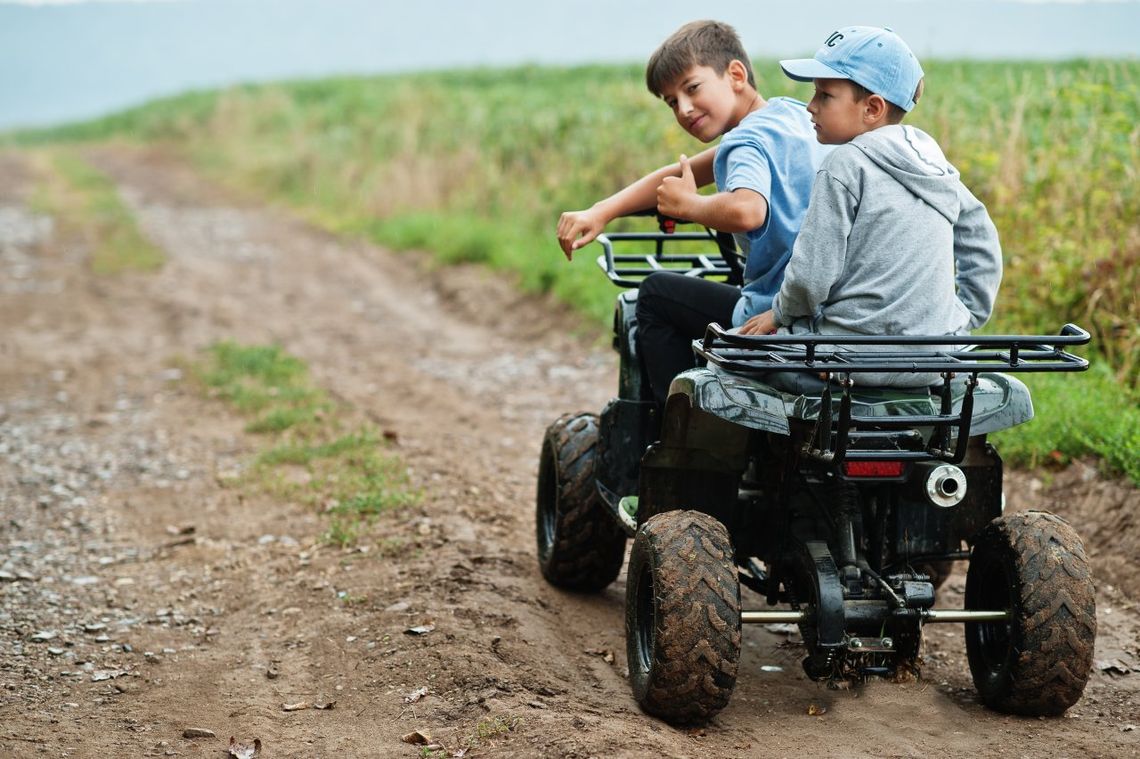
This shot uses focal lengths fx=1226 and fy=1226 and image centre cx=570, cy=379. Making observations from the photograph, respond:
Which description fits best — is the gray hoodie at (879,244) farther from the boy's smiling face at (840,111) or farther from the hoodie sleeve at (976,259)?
the hoodie sleeve at (976,259)

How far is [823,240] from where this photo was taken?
11.6ft

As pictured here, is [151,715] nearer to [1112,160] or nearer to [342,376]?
[342,376]

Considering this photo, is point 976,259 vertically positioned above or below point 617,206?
below

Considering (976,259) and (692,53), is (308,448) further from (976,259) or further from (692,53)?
(976,259)

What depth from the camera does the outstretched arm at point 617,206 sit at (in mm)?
4207

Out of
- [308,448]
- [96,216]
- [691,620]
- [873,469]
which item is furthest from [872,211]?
[96,216]

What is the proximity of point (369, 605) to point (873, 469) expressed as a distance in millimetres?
2228

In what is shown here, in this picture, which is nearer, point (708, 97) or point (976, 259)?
point (976, 259)

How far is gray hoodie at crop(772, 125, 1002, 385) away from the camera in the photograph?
3.53m

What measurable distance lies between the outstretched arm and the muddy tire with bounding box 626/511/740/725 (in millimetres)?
1075

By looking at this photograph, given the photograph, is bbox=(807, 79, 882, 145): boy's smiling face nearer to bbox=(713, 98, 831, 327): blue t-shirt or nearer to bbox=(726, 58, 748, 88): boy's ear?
bbox=(713, 98, 831, 327): blue t-shirt

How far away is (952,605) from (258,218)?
1556 cm

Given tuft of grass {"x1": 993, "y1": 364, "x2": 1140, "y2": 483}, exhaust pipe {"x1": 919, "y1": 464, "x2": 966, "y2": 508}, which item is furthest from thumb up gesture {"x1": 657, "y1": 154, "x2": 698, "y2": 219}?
tuft of grass {"x1": 993, "y1": 364, "x2": 1140, "y2": 483}

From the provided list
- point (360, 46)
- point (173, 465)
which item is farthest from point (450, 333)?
point (360, 46)
